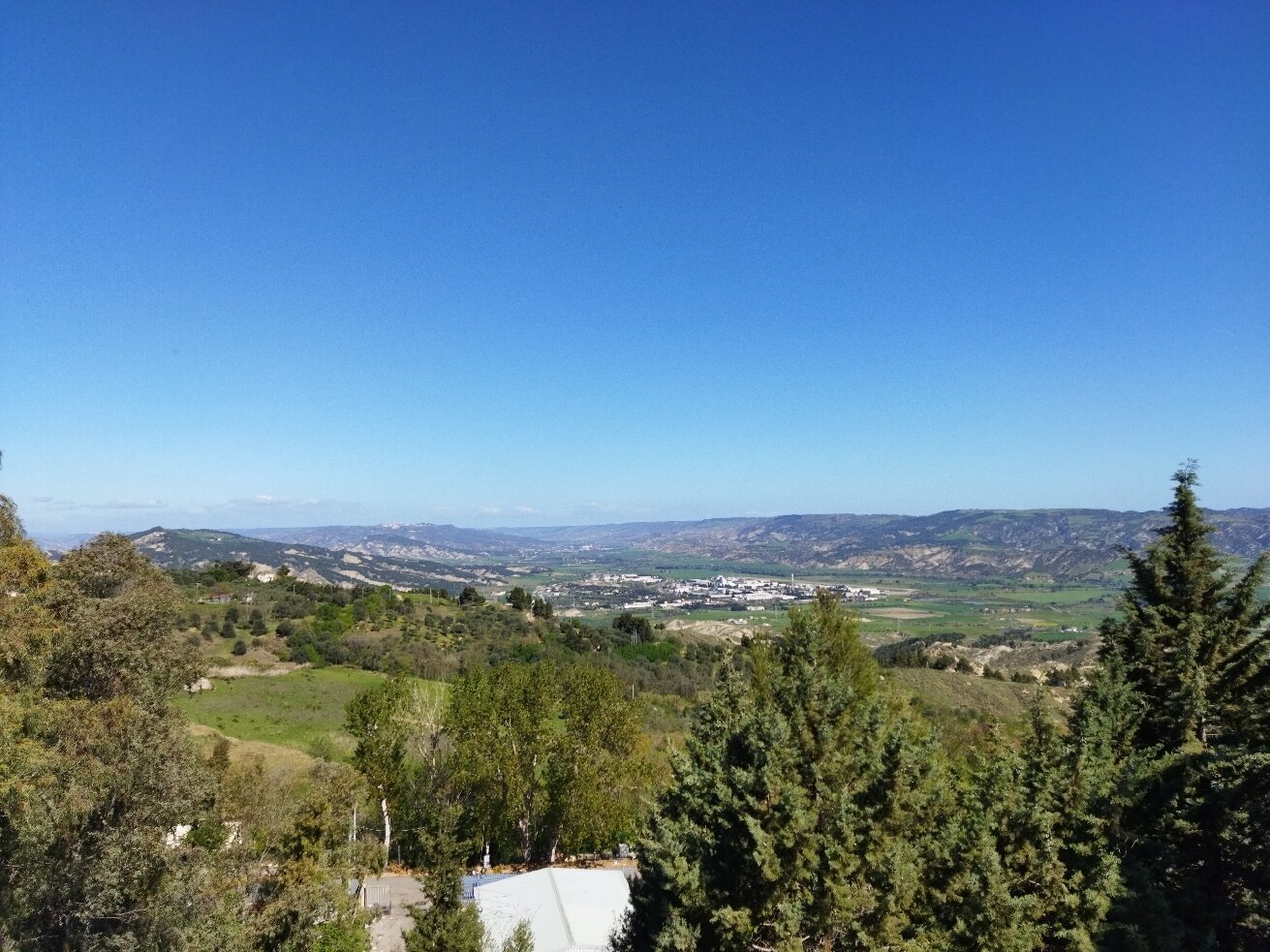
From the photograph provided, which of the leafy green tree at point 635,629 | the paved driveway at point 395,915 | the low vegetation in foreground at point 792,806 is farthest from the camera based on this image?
the leafy green tree at point 635,629

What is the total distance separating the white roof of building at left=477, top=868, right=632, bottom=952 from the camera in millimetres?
18391

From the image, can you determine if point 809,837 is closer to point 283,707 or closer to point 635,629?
point 283,707

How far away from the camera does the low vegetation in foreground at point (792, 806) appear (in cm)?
1118

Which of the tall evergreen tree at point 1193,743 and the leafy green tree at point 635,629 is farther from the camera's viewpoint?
the leafy green tree at point 635,629

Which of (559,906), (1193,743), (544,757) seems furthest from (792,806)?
(544,757)

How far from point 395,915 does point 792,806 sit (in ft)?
60.6

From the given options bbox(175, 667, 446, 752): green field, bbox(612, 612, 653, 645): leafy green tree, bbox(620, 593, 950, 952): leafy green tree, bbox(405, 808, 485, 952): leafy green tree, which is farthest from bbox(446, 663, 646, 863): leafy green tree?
bbox(612, 612, 653, 645): leafy green tree

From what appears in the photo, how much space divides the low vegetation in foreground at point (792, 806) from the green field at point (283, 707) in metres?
20.6

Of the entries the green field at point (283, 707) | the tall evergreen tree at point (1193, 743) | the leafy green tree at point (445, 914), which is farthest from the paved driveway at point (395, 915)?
the tall evergreen tree at point (1193, 743)

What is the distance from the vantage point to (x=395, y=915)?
22719mm

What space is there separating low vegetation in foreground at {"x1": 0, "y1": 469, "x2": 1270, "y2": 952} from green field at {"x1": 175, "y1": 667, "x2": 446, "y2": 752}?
20.6 metres

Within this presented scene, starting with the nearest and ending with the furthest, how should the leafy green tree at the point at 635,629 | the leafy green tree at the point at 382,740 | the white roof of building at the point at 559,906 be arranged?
the white roof of building at the point at 559,906 < the leafy green tree at the point at 382,740 < the leafy green tree at the point at 635,629

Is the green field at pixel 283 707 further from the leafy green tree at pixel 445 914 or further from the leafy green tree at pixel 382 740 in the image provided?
the leafy green tree at pixel 445 914

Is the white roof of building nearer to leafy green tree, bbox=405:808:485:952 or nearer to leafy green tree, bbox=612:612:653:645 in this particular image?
leafy green tree, bbox=405:808:485:952
